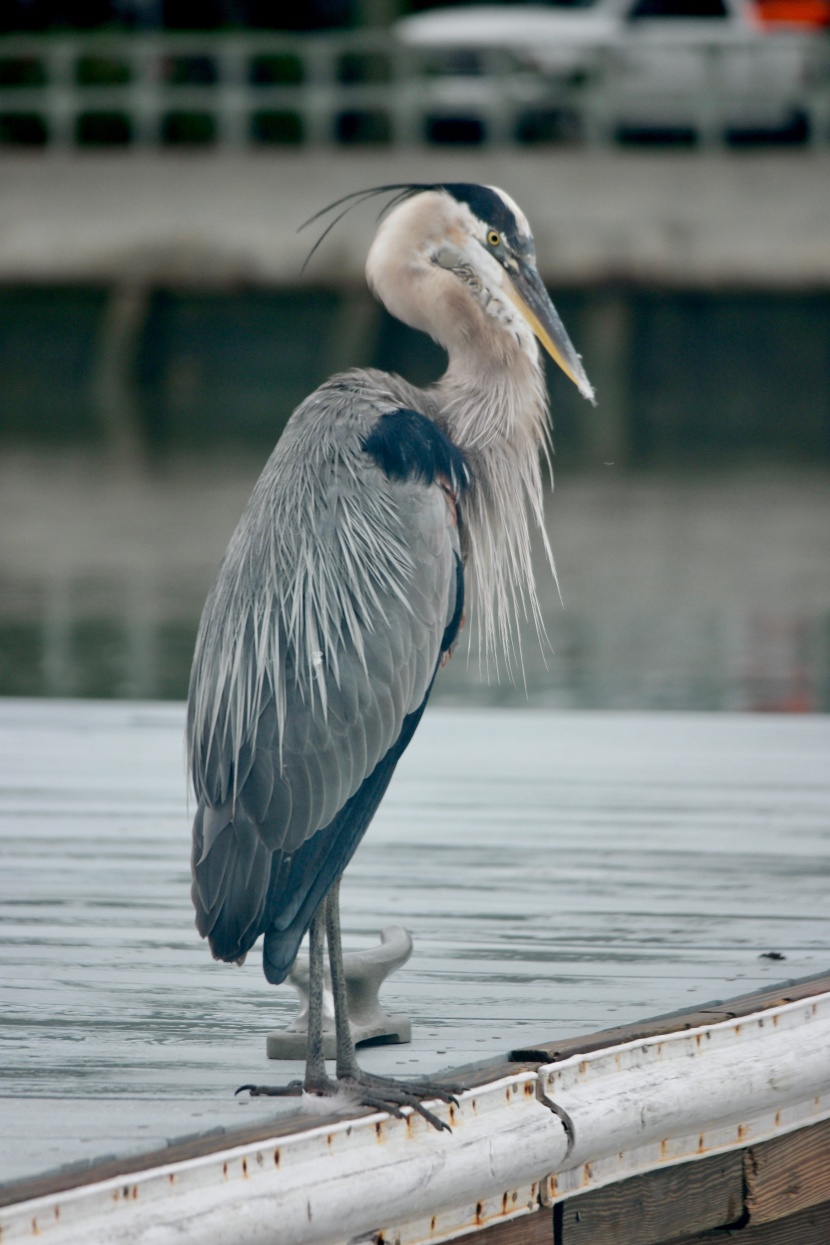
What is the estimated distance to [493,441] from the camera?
320 cm

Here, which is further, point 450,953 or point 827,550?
point 827,550

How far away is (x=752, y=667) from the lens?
9469mm

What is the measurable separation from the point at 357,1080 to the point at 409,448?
3.11 ft

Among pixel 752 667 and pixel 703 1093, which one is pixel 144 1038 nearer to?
pixel 703 1093

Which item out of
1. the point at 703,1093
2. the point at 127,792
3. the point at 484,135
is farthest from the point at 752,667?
the point at 484,135

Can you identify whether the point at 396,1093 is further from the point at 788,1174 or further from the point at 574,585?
the point at 574,585

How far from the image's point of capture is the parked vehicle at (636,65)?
18.9 m

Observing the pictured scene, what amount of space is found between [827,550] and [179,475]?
6691 mm

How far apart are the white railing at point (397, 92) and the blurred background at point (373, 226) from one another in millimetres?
37

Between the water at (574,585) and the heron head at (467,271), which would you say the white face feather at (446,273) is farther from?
the water at (574,585)

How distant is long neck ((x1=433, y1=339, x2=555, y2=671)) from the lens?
3191mm

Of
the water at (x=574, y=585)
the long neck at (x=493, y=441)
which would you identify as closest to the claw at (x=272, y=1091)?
the long neck at (x=493, y=441)

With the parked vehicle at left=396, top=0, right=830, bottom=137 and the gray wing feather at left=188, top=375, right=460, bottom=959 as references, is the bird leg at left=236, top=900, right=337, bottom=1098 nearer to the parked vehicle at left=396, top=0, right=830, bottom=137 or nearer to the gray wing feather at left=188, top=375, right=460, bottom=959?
the gray wing feather at left=188, top=375, right=460, bottom=959

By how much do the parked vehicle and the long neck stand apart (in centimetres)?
1639
